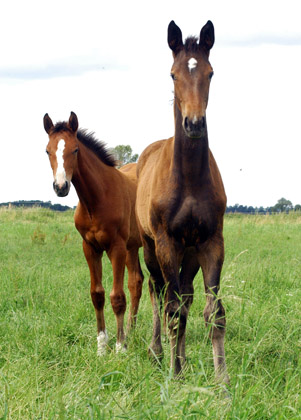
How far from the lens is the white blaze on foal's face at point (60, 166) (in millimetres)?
5273

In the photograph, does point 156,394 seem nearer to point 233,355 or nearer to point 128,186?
point 233,355

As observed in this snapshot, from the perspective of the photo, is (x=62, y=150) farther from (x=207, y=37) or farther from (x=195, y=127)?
(x=195, y=127)

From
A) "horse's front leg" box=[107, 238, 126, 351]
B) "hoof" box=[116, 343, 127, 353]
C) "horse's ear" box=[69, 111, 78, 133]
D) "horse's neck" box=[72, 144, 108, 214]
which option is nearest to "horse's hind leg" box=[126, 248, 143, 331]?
"horse's front leg" box=[107, 238, 126, 351]

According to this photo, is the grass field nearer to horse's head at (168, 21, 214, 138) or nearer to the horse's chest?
the horse's chest

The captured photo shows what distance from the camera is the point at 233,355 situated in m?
4.35

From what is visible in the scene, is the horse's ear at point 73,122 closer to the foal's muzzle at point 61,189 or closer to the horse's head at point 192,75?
the foal's muzzle at point 61,189

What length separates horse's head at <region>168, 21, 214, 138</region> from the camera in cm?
360

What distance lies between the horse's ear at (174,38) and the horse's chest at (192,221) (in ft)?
4.02

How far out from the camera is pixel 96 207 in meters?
5.89

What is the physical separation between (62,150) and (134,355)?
100 inches

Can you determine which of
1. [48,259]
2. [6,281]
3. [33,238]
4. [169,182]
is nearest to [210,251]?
[169,182]

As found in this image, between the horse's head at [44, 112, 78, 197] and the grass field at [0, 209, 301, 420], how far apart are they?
131 centimetres

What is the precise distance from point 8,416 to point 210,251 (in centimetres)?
196

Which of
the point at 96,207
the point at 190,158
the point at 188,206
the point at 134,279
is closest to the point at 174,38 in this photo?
the point at 190,158
